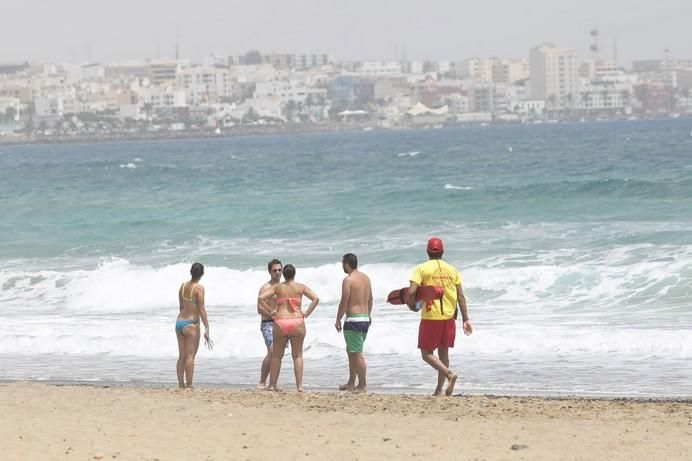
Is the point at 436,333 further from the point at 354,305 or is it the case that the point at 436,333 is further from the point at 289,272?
the point at 289,272

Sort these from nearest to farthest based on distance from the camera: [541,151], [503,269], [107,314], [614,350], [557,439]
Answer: [557,439]
[614,350]
[107,314]
[503,269]
[541,151]

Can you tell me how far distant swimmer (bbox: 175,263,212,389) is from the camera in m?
11.6

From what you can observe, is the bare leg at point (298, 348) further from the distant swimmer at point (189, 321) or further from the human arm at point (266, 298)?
the distant swimmer at point (189, 321)

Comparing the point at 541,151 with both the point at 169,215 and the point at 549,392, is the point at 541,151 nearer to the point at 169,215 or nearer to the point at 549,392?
the point at 169,215

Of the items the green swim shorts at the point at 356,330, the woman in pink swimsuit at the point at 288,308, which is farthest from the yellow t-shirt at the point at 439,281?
the woman in pink swimsuit at the point at 288,308

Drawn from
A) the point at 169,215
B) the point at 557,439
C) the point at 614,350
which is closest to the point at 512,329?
the point at 614,350

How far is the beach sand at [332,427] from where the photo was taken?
8820mm

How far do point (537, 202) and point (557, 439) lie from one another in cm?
2604

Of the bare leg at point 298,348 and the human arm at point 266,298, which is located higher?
the human arm at point 266,298

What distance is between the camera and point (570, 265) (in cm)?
2122

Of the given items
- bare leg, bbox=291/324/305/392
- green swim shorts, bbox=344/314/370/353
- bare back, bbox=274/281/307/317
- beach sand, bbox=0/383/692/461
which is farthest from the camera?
bare leg, bbox=291/324/305/392

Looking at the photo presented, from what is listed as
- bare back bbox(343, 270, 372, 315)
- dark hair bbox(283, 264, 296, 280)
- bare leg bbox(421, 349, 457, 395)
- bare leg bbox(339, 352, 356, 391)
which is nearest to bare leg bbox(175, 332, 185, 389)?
dark hair bbox(283, 264, 296, 280)

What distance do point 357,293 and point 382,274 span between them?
11.0 m

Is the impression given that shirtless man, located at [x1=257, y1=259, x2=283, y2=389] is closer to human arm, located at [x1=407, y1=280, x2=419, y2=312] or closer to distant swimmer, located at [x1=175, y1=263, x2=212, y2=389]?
distant swimmer, located at [x1=175, y1=263, x2=212, y2=389]
